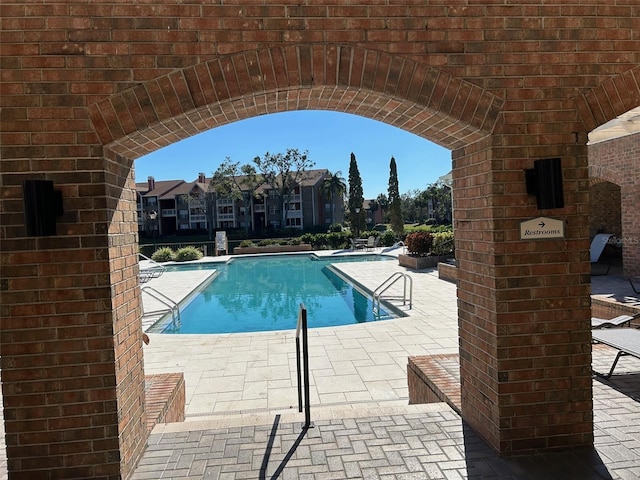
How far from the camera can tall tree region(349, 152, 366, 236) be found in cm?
3134

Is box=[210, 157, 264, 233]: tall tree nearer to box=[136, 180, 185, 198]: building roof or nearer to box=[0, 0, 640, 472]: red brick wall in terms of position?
box=[136, 180, 185, 198]: building roof

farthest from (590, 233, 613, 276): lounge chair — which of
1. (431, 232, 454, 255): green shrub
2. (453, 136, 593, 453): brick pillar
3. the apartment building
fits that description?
the apartment building

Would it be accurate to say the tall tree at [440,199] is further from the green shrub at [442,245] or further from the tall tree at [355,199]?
the green shrub at [442,245]

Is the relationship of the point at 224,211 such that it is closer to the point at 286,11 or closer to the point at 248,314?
the point at 248,314

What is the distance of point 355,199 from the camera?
120ft

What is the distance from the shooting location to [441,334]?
6707 millimetres

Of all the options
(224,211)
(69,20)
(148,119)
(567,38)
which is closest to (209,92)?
(148,119)

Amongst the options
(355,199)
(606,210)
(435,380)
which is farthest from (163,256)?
(435,380)

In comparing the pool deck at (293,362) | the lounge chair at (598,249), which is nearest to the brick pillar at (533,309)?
the pool deck at (293,362)

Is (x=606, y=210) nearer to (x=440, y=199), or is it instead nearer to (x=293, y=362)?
(x=293, y=362)

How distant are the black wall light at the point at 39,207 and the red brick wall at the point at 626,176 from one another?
10522mm

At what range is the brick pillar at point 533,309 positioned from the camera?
2865 millimetres

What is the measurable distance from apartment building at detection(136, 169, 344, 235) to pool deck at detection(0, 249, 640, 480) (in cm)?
4442

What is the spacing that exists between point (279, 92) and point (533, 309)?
7.73 feet
